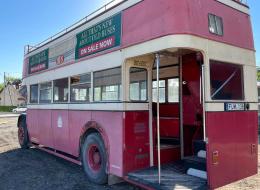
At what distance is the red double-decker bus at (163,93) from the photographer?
16.1 feet

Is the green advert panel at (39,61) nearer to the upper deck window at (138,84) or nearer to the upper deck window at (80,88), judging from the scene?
the upper deck window at (80,88)

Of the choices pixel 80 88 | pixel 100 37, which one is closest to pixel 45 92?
pixel 80 88

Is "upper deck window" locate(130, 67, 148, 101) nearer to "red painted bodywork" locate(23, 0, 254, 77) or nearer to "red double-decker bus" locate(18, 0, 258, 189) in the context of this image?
"red double-decker bus" locate(18, 0, 258, 189)

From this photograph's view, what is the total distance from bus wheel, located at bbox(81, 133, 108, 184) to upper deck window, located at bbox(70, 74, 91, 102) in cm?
92

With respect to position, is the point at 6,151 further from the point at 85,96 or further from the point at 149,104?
the point at 149,104

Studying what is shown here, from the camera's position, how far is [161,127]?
7746mm

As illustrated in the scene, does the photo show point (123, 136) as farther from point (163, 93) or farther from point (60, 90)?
point (60, 90)

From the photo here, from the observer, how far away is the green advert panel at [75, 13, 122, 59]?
5926 mm

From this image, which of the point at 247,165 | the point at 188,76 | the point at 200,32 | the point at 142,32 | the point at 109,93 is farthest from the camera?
the point at 188,76

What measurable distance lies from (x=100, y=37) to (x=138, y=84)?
139 centimetres

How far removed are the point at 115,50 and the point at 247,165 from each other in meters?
3.26

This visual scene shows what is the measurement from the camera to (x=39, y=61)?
9.52m

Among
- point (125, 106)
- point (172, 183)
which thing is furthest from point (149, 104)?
point (172, 183)

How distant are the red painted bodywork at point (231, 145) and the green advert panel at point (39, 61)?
5.71 meters
